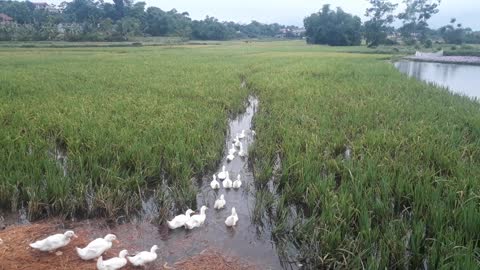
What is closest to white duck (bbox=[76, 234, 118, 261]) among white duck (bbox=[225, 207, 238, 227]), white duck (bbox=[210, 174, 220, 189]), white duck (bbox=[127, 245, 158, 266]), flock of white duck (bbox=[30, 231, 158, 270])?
flock of white duck (bbox=[30, 231, 158, 270])

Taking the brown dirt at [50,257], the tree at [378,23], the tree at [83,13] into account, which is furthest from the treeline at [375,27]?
the brown dirt at [50,257]

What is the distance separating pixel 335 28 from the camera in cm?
6366

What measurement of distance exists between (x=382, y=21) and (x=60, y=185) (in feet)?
223

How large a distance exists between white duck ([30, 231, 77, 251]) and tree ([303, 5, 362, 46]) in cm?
6392

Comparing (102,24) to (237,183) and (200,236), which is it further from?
(200,236)

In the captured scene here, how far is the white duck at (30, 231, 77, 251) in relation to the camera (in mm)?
3838

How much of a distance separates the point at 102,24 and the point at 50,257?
195ft

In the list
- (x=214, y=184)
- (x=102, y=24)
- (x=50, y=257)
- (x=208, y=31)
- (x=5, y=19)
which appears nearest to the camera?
(x=50, y=257)

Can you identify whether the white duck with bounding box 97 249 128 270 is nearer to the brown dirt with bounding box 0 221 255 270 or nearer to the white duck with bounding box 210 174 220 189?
the brown dirt with bounding box 0 221 255 270

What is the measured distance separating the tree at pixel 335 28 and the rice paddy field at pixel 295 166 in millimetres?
55196

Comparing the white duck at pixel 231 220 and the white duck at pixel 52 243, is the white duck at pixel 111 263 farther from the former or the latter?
the white duck at pixel 231 220

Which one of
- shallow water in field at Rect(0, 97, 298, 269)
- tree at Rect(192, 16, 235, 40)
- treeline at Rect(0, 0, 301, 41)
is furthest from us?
tree at Rect(192, 16, 235, 40)

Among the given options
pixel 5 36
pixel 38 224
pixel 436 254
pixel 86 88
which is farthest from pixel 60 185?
pixel 5 36

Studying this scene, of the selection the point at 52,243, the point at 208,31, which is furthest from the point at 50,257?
the point at 208,31
